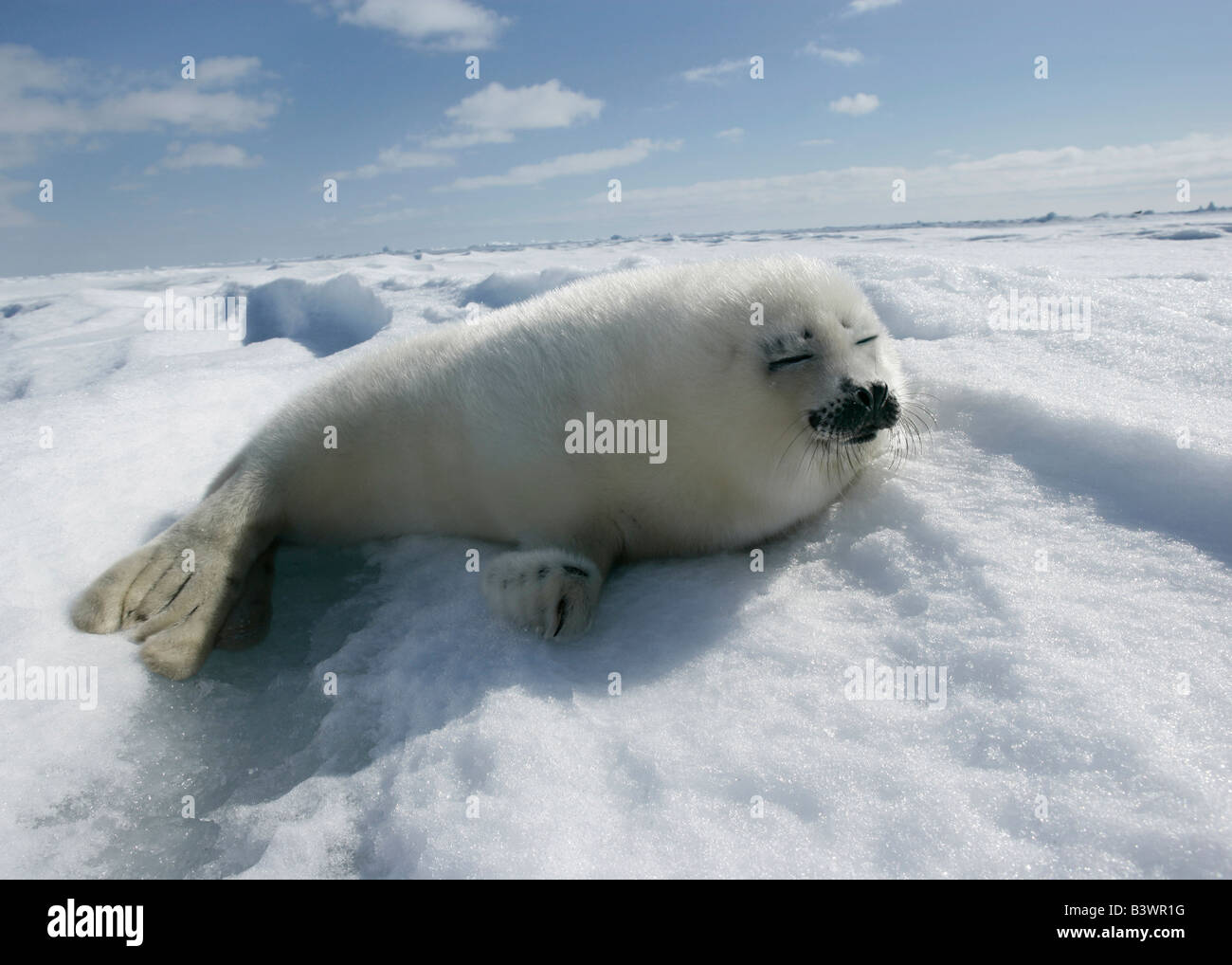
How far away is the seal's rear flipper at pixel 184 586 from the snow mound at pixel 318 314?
548 cm

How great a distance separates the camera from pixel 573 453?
2316 mm

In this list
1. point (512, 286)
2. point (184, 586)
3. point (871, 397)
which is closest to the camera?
point (871, 397)

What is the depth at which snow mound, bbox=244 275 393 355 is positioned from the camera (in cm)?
821

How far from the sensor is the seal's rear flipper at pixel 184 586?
81.4 inches

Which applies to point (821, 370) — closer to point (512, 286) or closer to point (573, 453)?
point (573, 453)

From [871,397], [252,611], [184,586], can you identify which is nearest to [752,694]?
[871,397]

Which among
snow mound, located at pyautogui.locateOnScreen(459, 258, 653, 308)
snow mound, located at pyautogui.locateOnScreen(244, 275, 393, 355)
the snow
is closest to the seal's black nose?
the snow

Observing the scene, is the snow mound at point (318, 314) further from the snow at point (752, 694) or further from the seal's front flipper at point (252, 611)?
the seal's front flipper at point (252, 611)

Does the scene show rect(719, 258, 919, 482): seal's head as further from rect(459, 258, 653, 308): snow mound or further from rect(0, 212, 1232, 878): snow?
rect(459, 258, 653, 308): snow mound

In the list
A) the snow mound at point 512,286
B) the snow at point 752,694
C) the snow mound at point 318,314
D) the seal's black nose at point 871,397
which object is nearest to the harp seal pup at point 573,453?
the seal's black nose at point 871,397

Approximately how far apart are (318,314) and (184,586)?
7.74 meters

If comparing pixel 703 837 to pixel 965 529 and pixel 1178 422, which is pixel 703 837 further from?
pixel 1178 422

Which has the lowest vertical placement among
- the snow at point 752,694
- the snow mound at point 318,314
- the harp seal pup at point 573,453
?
the snow at point 752,694

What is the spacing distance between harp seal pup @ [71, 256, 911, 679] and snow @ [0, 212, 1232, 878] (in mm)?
112
